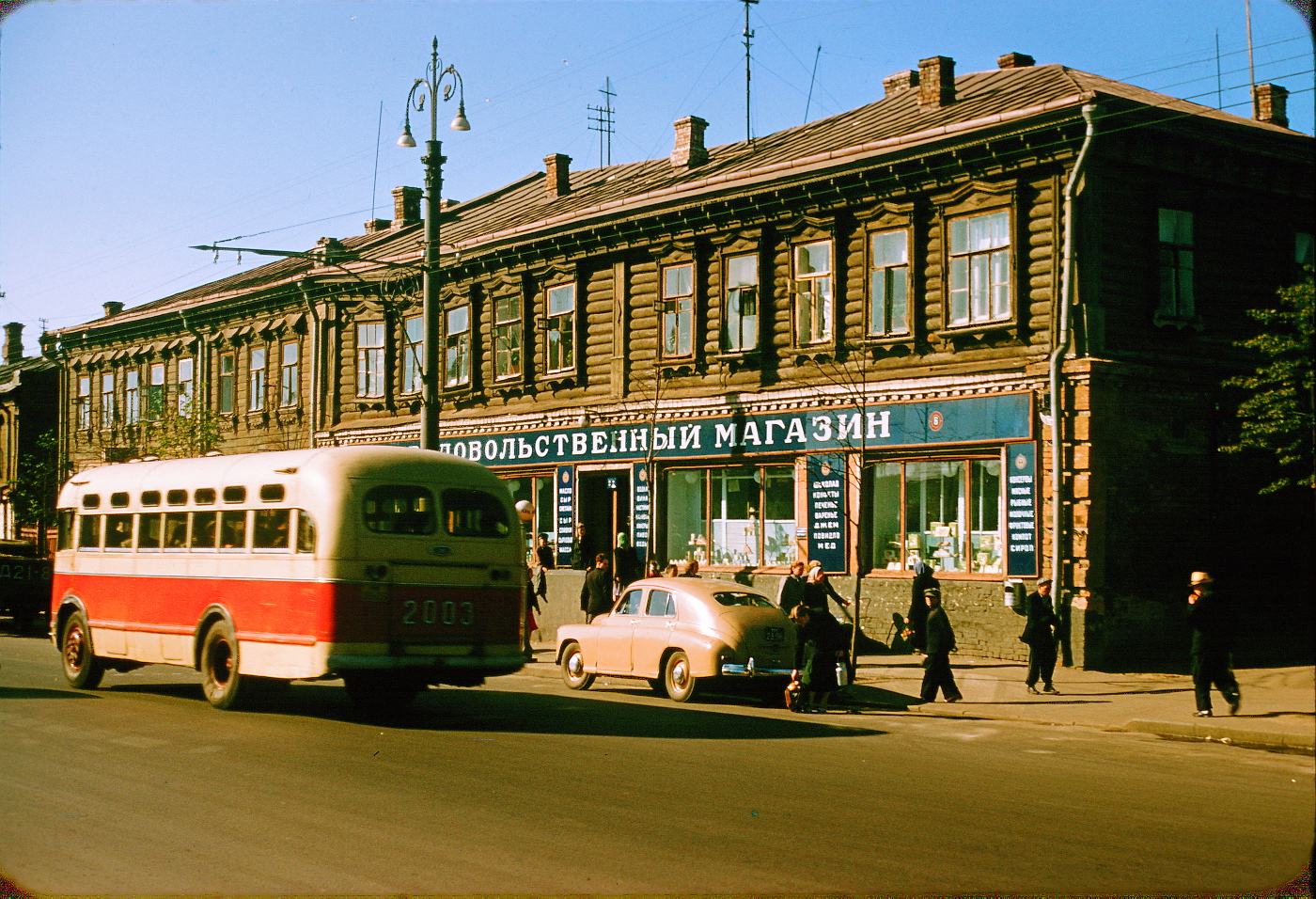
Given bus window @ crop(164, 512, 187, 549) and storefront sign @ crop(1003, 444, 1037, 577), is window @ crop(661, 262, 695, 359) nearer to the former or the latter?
storefront sign @ crop(1003, 444, 1037, 577)

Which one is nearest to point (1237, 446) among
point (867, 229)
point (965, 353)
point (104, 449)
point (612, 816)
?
point (965, 353)

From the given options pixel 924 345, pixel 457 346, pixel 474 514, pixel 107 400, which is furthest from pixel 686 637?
pixel 107 400

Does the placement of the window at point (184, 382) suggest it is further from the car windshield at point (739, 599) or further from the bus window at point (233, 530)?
the car windshield at point (739, 599)

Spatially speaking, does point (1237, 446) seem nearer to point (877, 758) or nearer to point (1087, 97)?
point (1087, 97)

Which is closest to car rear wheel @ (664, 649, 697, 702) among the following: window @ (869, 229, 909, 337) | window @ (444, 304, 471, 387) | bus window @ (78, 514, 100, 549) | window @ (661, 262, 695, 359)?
bus window @ (78, 514, 100, 549)

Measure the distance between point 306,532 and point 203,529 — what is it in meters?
2.35

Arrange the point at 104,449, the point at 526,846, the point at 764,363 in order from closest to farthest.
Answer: the point at 526,846, the point at 764,363, the point at 104,449

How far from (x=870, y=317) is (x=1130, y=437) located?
5158 mm

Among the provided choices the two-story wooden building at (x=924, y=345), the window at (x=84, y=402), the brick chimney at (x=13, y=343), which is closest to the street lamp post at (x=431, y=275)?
the two-story wooden building at (x=924, y=345)

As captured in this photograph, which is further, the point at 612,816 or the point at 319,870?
the point at 612,816

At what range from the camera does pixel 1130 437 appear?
21109mm

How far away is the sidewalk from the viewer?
→ 1419 centimetres

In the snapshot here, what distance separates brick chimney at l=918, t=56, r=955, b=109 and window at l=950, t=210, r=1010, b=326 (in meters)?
3.96

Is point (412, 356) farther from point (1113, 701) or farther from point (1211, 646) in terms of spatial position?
point (1211, 646)
